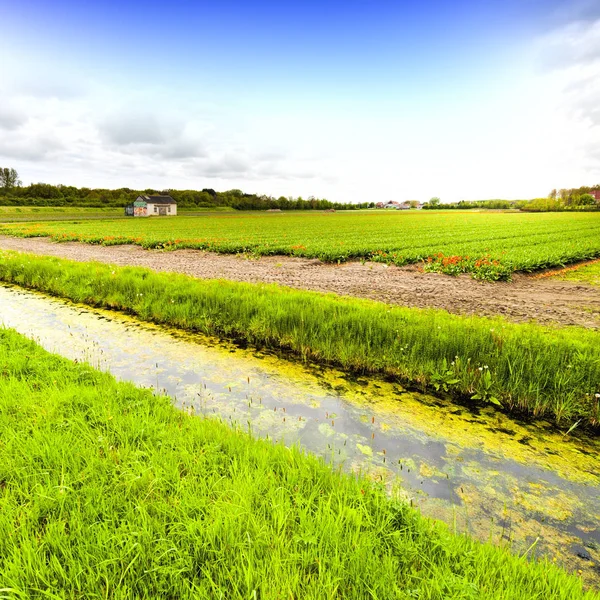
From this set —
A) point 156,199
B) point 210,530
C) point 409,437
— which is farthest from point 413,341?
point 156,199

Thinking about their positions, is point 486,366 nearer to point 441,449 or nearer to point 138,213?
point 441,449

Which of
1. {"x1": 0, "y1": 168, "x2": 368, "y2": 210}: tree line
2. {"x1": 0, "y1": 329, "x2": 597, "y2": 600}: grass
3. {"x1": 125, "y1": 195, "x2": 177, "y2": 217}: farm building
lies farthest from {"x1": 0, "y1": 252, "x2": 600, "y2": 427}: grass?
{"x1": 0, "y1": 168, "x2": 368, "y2": 210}: tree line

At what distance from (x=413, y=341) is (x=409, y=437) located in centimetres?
207

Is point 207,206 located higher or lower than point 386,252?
higher

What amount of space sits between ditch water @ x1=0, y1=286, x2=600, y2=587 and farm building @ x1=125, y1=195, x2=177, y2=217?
95.8 meters

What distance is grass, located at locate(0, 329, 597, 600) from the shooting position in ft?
6.51

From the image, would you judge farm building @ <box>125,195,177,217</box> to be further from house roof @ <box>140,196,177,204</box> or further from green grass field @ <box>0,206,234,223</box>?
green grass field @ <box>0,206,234,223</box>

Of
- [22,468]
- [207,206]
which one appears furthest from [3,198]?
[22,468]

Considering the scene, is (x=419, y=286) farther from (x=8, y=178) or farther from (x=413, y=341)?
(x=8, y=178)

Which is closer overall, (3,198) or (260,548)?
(260,548)

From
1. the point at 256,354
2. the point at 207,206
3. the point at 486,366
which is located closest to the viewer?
the point at 486,366

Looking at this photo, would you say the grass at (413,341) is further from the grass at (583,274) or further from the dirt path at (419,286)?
the grass at (583,274)

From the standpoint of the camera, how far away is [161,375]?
5.45 m

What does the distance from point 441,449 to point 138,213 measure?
4005 inches
